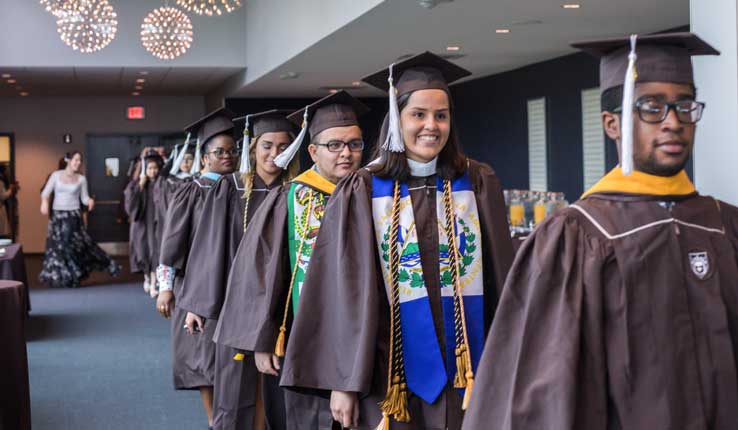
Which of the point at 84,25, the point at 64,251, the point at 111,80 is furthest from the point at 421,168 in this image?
the point at 111,80

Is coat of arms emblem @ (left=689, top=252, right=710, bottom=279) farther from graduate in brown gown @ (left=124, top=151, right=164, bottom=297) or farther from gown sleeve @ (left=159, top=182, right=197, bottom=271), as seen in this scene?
graduate in brown gown @ (left=124, top=151, right=164, bottom=297)

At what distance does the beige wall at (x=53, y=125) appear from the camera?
1772 cm

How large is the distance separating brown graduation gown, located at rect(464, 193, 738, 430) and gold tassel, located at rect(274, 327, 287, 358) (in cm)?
172

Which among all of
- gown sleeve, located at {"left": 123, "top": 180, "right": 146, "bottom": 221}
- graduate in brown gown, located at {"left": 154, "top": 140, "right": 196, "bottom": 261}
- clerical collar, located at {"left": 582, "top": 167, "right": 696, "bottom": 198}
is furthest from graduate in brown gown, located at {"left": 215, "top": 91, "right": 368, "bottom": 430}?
gown sleeve, located at {"left": 123, "top": 180, "right": 146, "bottom": 221}

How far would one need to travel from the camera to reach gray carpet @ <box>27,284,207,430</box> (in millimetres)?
6113

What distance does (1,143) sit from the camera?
1773cm

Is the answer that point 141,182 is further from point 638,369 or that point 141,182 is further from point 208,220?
point 638,369

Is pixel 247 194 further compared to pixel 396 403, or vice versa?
pixel 247 194

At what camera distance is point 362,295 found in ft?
10.0

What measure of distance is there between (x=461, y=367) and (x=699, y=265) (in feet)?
3.54

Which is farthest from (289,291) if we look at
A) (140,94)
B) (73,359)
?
(140,94)

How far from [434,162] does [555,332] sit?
45.1 inches

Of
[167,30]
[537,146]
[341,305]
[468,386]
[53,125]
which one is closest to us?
[468,386]

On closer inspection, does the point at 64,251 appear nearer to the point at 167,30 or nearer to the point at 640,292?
the point at 167,30
